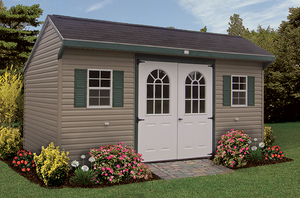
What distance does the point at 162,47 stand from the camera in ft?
21.4

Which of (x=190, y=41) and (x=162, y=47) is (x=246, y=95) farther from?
(x=162, y=47)

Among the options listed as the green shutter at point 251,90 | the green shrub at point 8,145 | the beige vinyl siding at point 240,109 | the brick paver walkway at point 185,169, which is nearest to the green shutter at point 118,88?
the brick paver walkway at point 185,169

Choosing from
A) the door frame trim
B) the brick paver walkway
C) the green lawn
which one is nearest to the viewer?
the green lawn

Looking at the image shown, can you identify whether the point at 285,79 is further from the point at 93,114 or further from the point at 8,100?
the point at 8,100

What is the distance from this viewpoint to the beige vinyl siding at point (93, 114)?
19.3 ft

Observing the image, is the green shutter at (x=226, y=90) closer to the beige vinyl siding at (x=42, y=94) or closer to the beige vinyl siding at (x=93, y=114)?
the beige vinyl siding at (x=93, y=114)

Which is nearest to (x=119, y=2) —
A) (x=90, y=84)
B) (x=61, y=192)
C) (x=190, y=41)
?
(x=190, y=41)

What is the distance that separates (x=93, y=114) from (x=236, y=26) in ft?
121

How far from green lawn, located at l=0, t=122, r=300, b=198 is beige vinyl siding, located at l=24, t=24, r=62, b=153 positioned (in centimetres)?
115

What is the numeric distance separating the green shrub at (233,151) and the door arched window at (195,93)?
41.0 inches

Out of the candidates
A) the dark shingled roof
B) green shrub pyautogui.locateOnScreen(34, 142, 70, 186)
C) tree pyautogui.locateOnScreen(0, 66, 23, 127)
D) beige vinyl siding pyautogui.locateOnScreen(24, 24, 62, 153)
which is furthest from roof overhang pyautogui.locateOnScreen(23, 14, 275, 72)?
tree pyautogui.locateOnScreen(0, 66, 23, 127)

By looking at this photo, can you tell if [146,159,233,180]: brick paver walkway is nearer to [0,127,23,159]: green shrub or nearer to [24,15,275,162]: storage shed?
[24,15,275,162]: storage shed

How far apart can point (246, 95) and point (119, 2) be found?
1613 cm

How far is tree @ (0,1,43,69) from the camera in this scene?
64.0 feet
